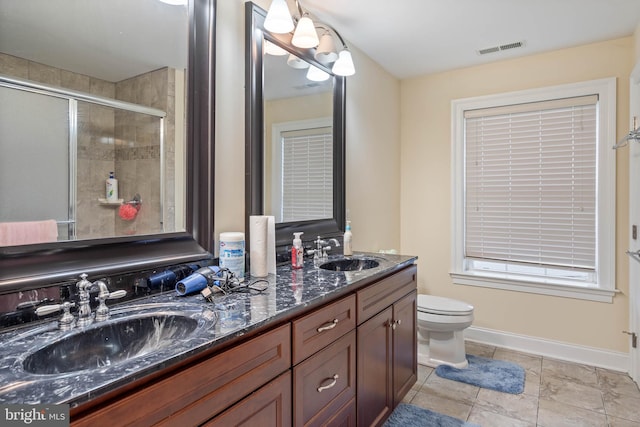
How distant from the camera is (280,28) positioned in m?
1.74

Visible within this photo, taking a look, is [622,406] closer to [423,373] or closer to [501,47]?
[423,373]

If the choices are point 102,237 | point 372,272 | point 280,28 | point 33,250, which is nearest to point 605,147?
point 372,272

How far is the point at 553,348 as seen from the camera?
9.35 ft

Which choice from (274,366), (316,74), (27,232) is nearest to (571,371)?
(274,366)

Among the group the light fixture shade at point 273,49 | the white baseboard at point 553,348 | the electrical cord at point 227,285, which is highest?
the light fixture shade at point 273,49

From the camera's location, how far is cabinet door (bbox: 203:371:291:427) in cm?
92

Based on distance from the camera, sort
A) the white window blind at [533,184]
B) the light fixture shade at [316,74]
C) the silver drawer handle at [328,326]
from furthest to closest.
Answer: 1. the white window blind at [533,184]
2. the light fixture shade at [316,74]
3. the silver drawer handle at [328,326]

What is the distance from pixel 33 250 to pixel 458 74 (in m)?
3.26

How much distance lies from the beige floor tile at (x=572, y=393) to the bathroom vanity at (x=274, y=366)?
0.98 meters

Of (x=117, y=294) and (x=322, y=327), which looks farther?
(x=322, y=327)

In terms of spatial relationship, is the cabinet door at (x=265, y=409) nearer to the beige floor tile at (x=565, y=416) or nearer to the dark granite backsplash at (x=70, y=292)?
the dark granite backsplash at (x=70, y=292)

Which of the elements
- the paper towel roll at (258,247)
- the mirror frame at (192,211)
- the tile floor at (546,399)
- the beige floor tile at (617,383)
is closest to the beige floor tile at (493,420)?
the tile floor at (546,399)

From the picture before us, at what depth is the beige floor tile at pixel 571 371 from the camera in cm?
→ 249

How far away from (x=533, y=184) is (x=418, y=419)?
6.67 ft
